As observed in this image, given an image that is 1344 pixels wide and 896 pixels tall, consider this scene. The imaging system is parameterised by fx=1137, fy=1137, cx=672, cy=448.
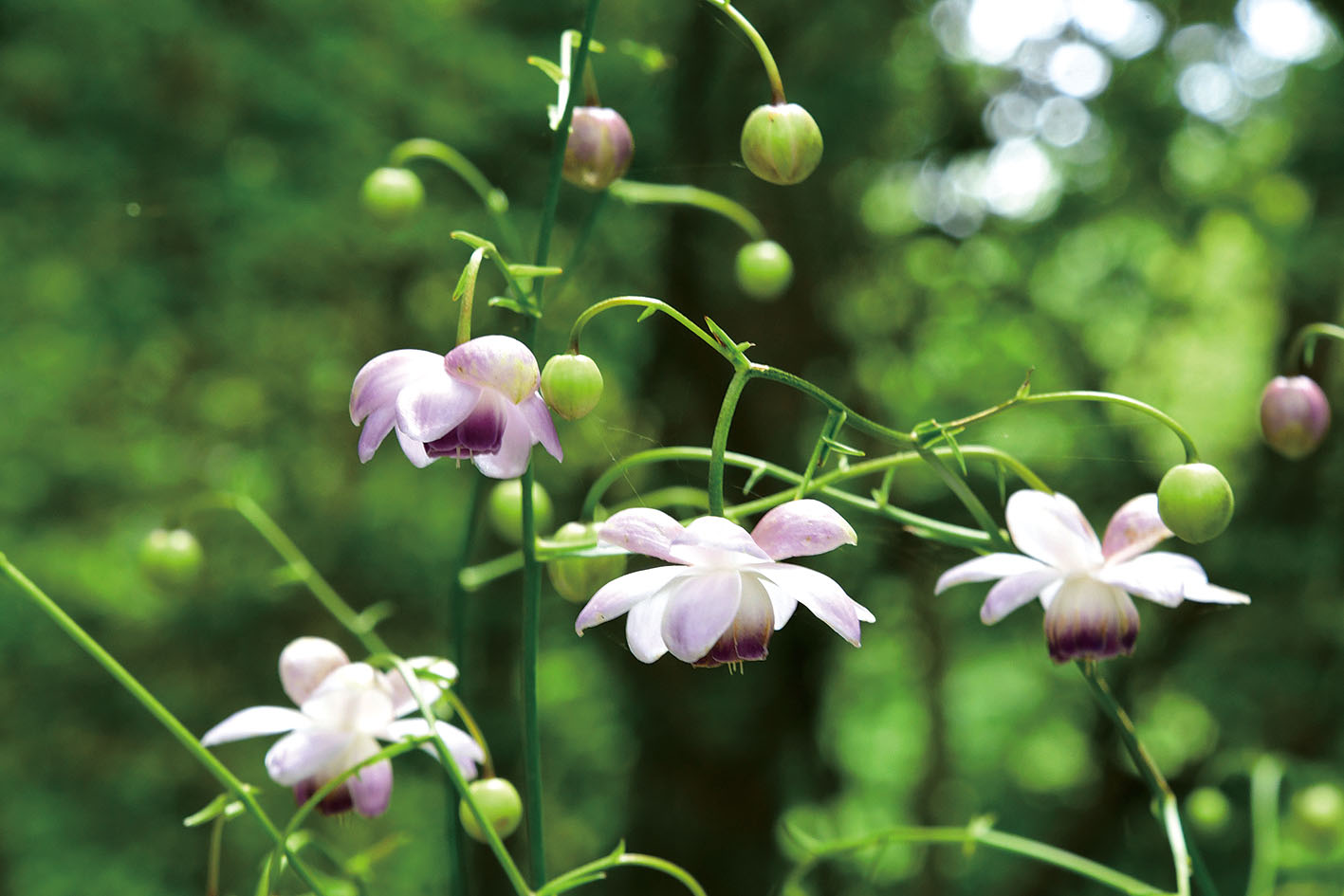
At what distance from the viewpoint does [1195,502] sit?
568 mm

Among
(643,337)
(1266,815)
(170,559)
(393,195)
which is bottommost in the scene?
(1266,815)

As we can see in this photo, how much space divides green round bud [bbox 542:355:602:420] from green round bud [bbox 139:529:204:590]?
24.0 inches

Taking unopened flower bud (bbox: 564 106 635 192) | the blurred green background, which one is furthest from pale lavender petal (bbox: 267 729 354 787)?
the blurred green background

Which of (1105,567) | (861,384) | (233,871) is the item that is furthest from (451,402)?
(233,871)

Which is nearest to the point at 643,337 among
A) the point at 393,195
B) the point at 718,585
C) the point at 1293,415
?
the point at 393,195

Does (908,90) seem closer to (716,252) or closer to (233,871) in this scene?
(716,252)

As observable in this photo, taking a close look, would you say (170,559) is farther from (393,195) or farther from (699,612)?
(699,612)

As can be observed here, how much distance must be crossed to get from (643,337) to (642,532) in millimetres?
3275

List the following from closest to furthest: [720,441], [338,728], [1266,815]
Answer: [720,441] → [338,728] → [1266,815]

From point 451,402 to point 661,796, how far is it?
9.10 feet

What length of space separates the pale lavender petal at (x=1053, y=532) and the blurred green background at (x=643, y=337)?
6.24 ft

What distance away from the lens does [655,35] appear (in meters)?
3.60

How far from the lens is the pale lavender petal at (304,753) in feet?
2.22

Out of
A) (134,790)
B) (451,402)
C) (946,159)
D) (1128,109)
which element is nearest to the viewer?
(451,402)
